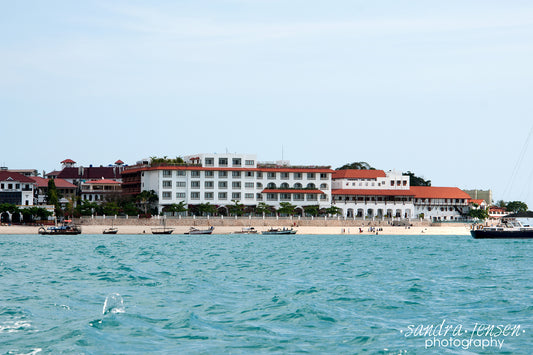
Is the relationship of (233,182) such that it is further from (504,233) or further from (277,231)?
(504,233)

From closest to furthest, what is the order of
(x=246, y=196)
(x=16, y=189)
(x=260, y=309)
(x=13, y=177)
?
(x=260, y=309) → (x=16, y=189) → (x=13, y=177) → (x=246, y=196)

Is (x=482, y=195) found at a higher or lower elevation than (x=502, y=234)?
higher

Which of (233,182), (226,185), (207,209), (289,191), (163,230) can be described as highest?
(233,182)

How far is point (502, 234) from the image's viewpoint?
11012cm

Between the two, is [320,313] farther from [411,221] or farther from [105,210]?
[411,221]

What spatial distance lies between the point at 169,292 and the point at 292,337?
11.9 metres

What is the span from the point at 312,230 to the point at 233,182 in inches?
713

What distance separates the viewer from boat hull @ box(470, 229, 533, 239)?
109188 mm

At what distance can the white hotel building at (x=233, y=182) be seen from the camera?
432 ft

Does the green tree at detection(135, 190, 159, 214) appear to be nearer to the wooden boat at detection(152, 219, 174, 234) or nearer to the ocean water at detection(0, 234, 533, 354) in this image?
the wooden boat at detection(152, 219, 174, 234)

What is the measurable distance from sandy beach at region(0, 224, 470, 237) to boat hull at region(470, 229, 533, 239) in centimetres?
1933

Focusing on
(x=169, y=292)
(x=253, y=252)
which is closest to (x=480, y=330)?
(x=169, y=292)

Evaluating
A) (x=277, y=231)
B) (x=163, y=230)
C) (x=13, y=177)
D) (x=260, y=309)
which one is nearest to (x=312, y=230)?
(x=277, y=231)

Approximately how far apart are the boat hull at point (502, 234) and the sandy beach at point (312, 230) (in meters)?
19.3
